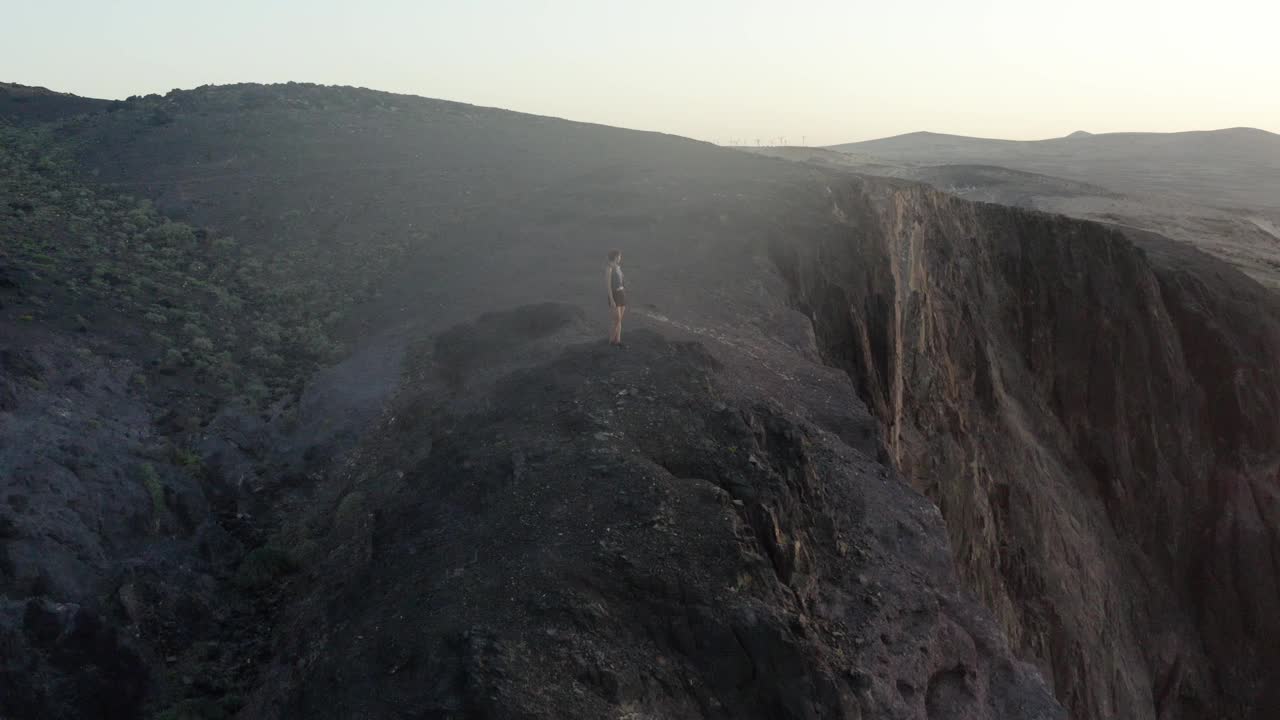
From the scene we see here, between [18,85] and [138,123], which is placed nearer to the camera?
[138,123]

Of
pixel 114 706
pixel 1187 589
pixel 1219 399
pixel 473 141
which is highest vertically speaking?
pixel 473 141

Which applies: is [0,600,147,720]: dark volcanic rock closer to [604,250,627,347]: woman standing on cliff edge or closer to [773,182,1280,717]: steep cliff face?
[604,250,627,347]: woman standing on cliff edge

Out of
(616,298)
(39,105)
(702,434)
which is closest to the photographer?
(702,434)

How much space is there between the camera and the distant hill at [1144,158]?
266ft

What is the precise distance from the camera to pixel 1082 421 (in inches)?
974

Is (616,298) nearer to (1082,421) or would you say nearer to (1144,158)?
(1082,421)

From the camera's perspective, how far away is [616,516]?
8992 millimetres

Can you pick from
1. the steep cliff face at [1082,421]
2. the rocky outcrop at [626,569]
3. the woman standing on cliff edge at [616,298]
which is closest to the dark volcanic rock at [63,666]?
the rocky outcrop at [626,569]

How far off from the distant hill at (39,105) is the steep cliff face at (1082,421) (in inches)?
1087

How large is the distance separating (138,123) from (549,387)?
25.2 meters

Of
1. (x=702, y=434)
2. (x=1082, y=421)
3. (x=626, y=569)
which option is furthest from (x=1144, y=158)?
(x=626, y=569)

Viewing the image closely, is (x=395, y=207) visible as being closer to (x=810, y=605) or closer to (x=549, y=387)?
(x=549, y=387)

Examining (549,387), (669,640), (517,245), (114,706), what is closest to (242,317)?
(517,245)

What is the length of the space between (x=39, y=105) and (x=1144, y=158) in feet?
365
